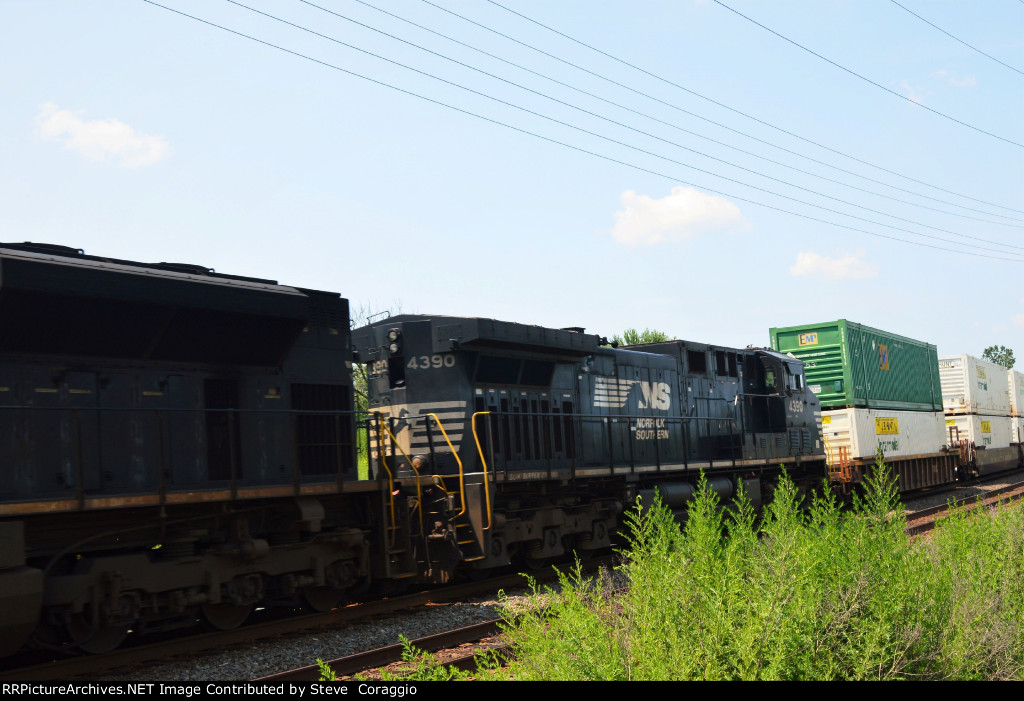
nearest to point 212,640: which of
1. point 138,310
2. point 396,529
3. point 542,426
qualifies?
point 396,529

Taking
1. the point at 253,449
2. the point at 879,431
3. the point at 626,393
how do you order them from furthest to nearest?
the point at 879,431, the point at 626,393, the point at 253,449

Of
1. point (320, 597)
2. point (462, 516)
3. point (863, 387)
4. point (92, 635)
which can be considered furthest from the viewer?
point (863, 387)

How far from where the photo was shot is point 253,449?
360 inches

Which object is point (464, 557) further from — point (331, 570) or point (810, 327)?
point (810, 327)

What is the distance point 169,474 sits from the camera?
8406 mm

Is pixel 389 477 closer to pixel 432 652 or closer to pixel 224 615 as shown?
pixel 224 615

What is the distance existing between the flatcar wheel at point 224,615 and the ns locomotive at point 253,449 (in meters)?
0.02

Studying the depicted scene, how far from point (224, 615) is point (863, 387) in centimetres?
1800

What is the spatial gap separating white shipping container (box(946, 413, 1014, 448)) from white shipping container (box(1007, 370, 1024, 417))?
2.72m

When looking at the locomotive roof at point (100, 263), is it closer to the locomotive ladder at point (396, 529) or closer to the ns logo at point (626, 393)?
the locomotive ladder at point (396, 529)

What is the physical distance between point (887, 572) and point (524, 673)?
106 inches

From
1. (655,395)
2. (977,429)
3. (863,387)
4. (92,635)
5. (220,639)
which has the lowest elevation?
(220,639)

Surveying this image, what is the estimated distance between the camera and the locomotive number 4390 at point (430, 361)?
1182 cm

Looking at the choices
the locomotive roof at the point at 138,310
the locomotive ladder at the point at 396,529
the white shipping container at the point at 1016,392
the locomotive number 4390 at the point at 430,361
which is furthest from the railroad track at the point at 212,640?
the white shipping container at the point at 1016,392
